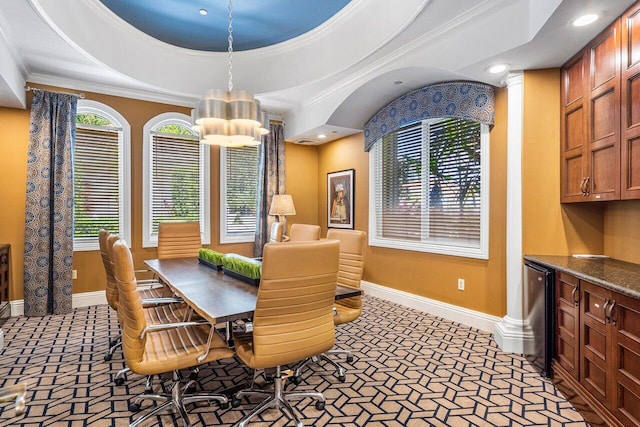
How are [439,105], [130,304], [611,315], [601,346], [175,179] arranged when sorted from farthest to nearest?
[175,179] → [439,105] → [601,346] → [611,315] → [130,304]

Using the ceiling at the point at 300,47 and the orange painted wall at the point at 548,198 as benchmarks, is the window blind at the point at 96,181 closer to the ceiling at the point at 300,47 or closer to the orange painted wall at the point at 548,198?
the ceiling at the point at 300,47

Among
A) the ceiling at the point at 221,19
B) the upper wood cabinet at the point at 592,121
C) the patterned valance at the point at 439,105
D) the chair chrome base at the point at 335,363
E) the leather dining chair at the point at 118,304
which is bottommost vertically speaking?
the chair chrome base at the point at 335,363

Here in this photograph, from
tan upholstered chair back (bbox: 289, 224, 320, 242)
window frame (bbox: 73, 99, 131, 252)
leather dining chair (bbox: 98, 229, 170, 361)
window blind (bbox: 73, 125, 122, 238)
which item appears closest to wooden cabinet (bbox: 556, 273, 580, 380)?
tan upholstered chair back (bbox: 289, 224, 320, 242)

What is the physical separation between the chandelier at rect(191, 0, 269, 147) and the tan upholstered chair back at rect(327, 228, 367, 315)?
1305 millimetres

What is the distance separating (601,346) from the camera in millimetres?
2014

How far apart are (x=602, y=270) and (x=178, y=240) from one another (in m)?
4.04

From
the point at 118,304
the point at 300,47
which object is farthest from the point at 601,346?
the point at 300,47

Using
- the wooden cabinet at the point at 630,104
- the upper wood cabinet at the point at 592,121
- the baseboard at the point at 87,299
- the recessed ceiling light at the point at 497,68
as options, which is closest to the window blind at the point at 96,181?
the baseboard at the point at 87,299

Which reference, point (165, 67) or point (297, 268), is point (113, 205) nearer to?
point (165, 67)

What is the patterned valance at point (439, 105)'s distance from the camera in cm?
353

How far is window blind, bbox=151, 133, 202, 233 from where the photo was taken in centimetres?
504

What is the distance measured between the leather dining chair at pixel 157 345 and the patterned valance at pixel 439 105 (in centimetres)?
327

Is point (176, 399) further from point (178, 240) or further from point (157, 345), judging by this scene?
point (178, 240)

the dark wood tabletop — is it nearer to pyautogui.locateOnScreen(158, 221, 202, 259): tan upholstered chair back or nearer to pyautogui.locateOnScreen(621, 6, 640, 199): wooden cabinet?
pyautogui.locateOnScreen(158, 221, 202, 259): tan upholstered chair back
